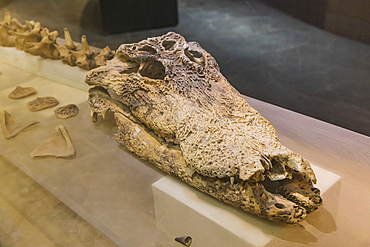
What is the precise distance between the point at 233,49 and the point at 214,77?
1.43 meters

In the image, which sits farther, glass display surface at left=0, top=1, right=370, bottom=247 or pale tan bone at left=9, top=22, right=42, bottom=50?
pale tan bone at left=9, top=22, right=42, bottom=50

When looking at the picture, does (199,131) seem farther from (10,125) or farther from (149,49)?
(10,125)

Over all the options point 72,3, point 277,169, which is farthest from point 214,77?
point 72,3

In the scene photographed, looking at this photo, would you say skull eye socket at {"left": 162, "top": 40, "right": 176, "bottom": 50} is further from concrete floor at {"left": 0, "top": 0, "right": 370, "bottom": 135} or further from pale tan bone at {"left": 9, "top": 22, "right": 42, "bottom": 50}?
pale tan bone at {"left": 9, "top": 22, "right": 42, "bottom": 50}

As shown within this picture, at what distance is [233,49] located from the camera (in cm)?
362

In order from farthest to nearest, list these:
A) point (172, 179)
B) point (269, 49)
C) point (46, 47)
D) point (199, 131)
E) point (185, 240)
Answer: point (46, 47), point (269, 49), point (172, 179), point (199, 131), point (185, 240)

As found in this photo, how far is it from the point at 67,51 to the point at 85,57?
0.94 ft

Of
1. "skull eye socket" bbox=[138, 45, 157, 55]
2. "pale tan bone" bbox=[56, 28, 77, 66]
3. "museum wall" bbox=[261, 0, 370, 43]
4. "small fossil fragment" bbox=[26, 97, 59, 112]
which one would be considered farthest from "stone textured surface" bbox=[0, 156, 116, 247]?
"museum wall" bbox=[261, 0, 370, 43]

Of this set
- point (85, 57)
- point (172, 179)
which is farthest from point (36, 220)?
point (85, 57)

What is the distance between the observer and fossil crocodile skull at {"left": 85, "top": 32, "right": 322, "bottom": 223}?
5.31ft

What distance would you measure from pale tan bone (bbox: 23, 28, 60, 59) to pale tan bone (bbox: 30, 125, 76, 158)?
1.39 metres

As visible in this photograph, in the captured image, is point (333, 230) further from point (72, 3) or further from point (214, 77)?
point (72, 3)

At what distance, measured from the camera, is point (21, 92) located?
129 inches

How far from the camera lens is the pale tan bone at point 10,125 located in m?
2.71
